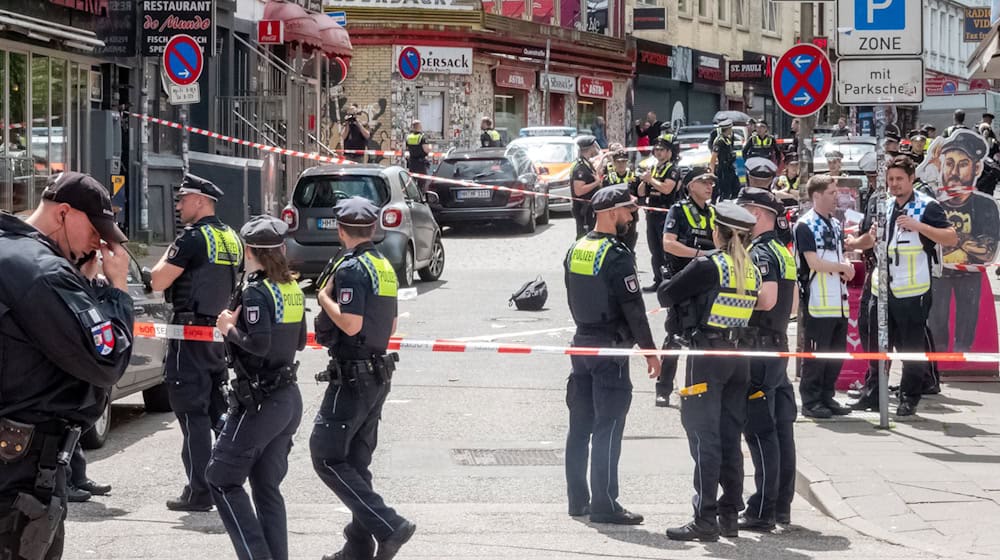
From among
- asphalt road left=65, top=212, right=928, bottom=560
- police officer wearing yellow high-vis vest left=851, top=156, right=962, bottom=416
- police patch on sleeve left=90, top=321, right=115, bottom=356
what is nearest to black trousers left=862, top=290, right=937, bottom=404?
police officer wearing yellow high-vis vest left=851, top=156, right=962, bottom=416

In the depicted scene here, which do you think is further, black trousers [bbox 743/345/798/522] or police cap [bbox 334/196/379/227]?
black trousers [bbox 743/345/798/522]

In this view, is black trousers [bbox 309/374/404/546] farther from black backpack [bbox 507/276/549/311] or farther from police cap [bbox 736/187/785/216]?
black backpack [bbox 507/276/549/311]

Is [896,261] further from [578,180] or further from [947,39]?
[947,39]

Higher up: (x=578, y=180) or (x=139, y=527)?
(x=578, y=180)

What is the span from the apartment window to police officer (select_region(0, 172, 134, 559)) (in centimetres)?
6398

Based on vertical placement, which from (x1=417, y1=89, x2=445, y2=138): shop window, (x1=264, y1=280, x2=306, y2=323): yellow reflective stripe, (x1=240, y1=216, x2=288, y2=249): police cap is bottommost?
(x1=264, y1=280, x2=306, y2=323): yellow reflective stripe

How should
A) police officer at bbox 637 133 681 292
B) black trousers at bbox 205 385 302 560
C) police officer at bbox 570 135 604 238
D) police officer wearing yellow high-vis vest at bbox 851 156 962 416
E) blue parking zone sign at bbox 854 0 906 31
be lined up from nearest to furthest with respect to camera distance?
black trousers at bbox 205 385 302 560 < blue parking zone sign at bbox 854 0 906 31 < police officer wearing yellow high-vis vest at bbox 851 156 962 416 < police officer at bbox 637 133 681 292 < police officer at bbox 570 135 604 238

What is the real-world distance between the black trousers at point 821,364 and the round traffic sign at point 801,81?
8.03 meters

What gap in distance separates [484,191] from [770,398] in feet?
62.9

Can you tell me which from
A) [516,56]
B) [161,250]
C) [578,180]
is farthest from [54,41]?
[516,56]

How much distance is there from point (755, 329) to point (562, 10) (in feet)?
149

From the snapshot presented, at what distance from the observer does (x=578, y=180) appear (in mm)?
20156

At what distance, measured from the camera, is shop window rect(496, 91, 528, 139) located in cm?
4747

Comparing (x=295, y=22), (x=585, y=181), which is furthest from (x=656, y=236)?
(x=295, y=22)
